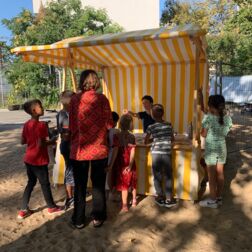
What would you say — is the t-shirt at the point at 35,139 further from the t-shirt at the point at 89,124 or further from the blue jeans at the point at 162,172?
the blue jeans at the point at 162,172

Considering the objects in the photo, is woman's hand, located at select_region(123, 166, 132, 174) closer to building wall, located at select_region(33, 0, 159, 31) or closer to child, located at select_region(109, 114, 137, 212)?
child, located at select_region(109, 114, 137, 212)

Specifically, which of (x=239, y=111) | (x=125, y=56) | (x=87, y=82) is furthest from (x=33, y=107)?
(x=239, y=111)

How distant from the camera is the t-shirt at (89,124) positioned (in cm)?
343

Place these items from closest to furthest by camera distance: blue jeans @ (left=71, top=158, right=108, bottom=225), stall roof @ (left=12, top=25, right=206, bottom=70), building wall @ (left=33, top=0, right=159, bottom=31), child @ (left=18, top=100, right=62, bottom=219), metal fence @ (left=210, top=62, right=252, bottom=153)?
blue jeans @ (left=71, top=158, right=108, bottom=225), child @ (left=18, top=100, right=62, bottom=219), stall roof @ (left=12, top=25, right=206, bottom=70), metal fence @ (left=210, top=62, right=252, bottom=153), building wall @ (left=33, top=0, right=159, bottom=31)

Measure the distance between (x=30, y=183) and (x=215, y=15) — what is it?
28304 millimetres

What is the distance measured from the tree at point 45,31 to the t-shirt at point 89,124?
Answer: 19.4 m

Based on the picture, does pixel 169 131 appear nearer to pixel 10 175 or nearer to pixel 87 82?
pixel 87 82

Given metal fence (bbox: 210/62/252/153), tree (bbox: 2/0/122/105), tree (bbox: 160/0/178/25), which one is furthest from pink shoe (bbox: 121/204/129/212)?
tree (bbox: 160/0/178/25)

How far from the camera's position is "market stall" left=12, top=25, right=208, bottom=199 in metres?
4.46

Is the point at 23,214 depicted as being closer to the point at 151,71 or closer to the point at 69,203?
the point at 69,203

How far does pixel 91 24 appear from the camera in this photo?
2356 centimetres

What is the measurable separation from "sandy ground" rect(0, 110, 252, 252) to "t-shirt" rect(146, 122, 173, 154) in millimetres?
824

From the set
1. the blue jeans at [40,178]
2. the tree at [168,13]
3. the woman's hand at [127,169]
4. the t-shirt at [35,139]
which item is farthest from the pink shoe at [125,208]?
the tree at [168,13]

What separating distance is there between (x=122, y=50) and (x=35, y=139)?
2.87m
